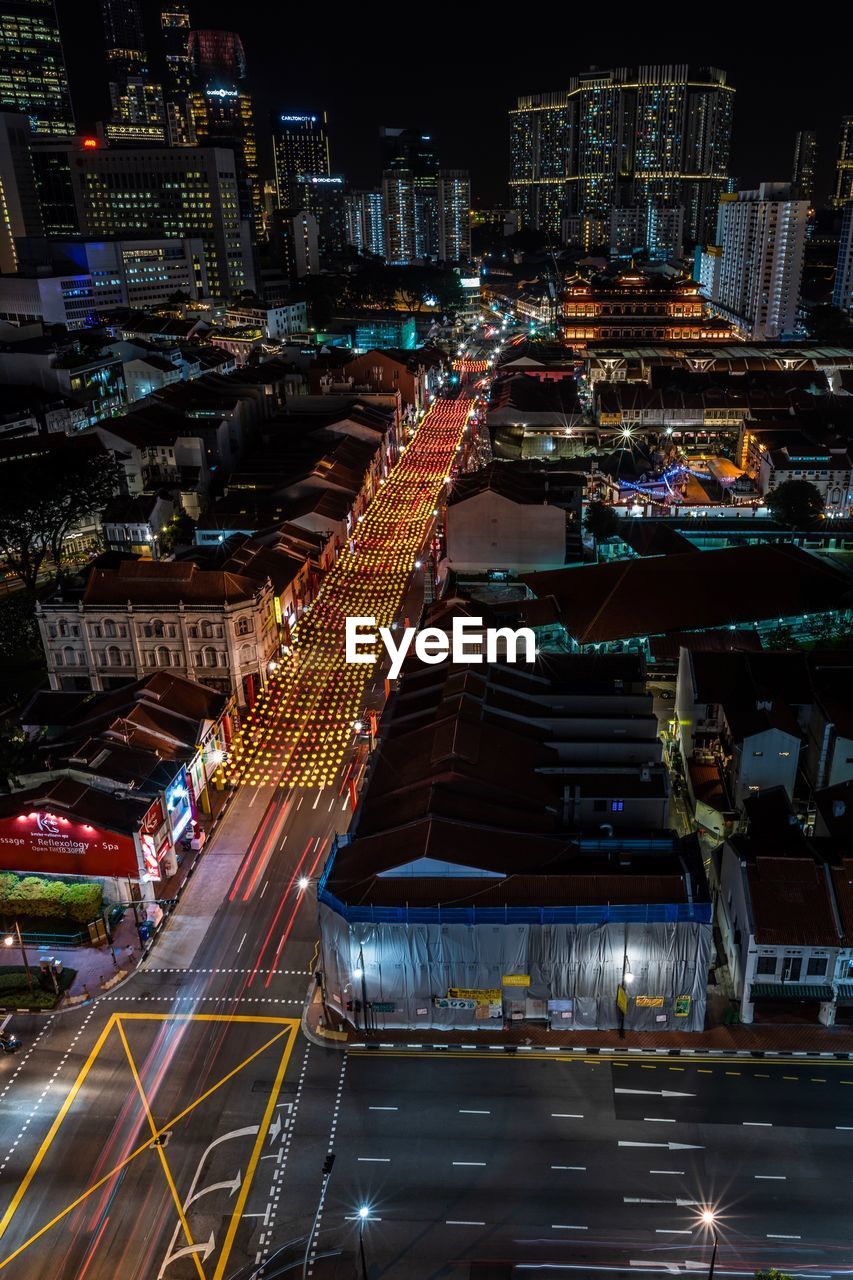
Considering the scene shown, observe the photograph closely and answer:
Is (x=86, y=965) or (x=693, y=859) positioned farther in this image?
(x=86, y=965)

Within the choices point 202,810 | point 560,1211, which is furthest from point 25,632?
point 560,1211

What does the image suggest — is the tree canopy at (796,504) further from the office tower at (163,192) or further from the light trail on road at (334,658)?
the office tower at (163,192)

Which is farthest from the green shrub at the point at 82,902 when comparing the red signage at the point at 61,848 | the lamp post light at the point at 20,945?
the lamp post light at the point at 20,945

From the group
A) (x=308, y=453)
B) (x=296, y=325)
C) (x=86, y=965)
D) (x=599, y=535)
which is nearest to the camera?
(x=86, y=965)

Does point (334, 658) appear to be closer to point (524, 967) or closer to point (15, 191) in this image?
point (524, 967)

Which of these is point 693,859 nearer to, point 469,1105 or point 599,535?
point 469,1105

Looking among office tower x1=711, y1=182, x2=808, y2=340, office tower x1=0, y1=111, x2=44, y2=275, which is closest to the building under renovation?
office tower x1=711, y1=182, x2=808, y2=340
